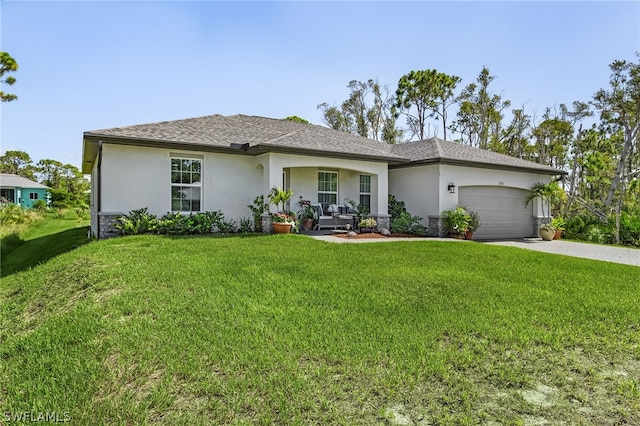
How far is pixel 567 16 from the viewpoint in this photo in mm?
11469

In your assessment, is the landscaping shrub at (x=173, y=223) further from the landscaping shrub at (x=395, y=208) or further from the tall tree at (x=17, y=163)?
the tall tree at (x=17, y=163)

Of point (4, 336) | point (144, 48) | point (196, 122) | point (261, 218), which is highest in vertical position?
point (144, 48)

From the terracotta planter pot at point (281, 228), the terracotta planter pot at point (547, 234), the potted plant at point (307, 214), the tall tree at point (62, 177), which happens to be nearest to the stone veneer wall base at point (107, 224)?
the terracotta planter pot at point (281, 228)

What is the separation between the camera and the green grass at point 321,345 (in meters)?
3.10

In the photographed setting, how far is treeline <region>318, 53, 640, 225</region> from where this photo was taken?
28688 mm

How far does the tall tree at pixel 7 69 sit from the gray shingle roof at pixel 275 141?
12114 millimetres

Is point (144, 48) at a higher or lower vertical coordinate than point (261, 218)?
higher

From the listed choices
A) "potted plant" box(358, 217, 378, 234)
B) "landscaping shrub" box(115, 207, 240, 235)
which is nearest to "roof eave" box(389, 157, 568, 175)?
"potted plant" box(358, 217, 378, 234)

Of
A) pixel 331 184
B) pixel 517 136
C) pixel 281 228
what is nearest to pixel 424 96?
pixel 517 136

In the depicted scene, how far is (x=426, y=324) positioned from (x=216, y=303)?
2851 mm

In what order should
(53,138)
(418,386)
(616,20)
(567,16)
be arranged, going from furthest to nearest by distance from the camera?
(53,138)
(616,20)
(567,16)
(418,386)

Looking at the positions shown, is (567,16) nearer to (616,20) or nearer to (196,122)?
(616,20)

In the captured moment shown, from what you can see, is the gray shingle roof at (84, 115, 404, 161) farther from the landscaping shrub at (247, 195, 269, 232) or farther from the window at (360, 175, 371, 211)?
the landscaping shrub at (247, 195, 269, 232)

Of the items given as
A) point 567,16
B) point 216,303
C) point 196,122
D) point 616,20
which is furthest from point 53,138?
point 616,20
